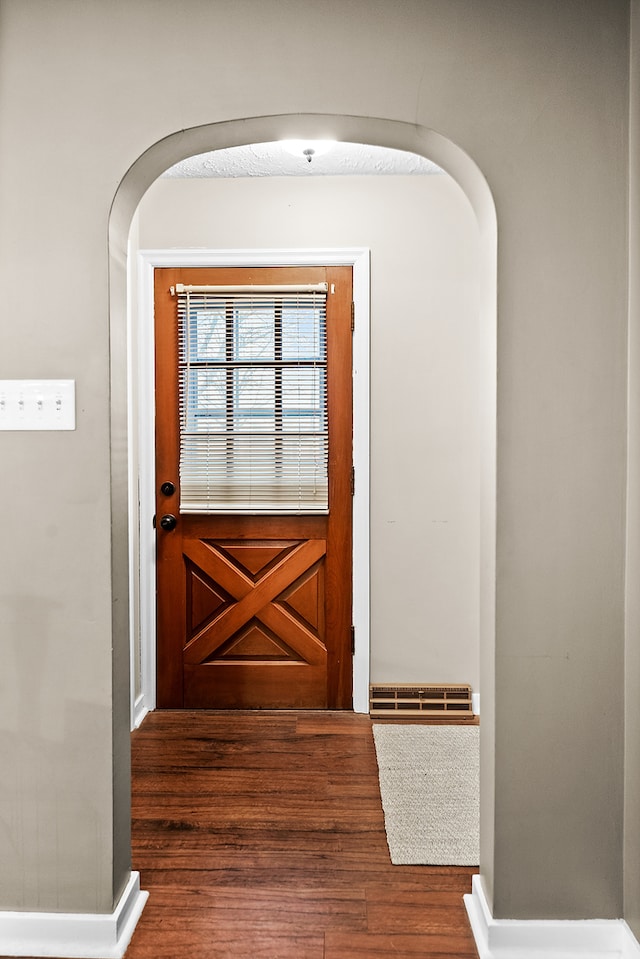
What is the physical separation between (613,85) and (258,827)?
2.33 metres

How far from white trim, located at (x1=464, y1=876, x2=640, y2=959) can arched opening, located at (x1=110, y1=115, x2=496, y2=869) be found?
15 centimetres

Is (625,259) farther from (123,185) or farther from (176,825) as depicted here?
(176,825)

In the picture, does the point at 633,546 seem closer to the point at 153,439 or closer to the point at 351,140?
the point at 351,140

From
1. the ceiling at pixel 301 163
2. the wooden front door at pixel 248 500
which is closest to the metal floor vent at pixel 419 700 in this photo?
the wooden front door at pixel 248 500

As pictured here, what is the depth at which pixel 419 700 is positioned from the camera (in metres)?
3.32

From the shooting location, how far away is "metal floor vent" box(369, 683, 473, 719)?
130 inches

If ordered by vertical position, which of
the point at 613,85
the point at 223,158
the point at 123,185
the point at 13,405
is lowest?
the point at 13,405

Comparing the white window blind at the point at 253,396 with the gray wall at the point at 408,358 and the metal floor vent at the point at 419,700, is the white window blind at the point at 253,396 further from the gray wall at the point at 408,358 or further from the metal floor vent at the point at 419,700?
the metal floor vent at the point at 419,700

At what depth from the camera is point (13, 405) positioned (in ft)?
5.77

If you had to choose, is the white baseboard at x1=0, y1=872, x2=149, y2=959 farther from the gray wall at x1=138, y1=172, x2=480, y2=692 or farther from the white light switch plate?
the gray wall at x1=138, y1=172, x2=480, y2=692

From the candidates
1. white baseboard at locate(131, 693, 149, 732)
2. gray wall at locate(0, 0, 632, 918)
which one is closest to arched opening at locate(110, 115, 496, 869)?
gray wall at locate(0, 0, 632, 918)

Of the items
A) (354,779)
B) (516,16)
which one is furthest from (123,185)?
(354,779)

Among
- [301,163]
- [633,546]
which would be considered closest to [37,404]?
[633,546]

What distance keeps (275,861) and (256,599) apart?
1.39 m
